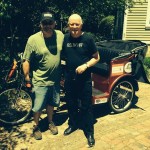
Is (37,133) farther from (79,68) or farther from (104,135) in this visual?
(79,68)

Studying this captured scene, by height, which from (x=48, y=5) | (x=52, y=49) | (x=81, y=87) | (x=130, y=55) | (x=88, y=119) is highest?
(x=48, y=5)

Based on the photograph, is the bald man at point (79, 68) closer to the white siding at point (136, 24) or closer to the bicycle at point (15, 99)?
the bicycle at point (15, 99)

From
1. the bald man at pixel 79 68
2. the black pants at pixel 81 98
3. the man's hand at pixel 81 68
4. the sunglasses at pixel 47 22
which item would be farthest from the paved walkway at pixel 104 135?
the sunglasses at pixel 47 22

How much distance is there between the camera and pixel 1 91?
5750 mm

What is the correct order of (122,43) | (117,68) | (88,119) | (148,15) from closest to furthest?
(88,119), (117,68), (122,43), (148,15)

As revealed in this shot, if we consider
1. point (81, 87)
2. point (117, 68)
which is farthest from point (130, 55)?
point (81, 87)

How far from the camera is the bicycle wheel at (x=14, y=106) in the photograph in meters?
5.32

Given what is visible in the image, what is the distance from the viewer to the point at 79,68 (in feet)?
14.8

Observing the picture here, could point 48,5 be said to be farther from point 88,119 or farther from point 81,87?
point 88,119

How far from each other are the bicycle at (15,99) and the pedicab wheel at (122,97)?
77.0 inches

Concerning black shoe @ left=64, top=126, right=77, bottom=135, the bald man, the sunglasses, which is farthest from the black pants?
the sunglasses

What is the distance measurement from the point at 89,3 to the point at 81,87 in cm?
253

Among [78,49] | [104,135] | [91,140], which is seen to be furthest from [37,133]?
[78,49]

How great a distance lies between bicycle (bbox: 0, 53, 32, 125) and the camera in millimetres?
5270
